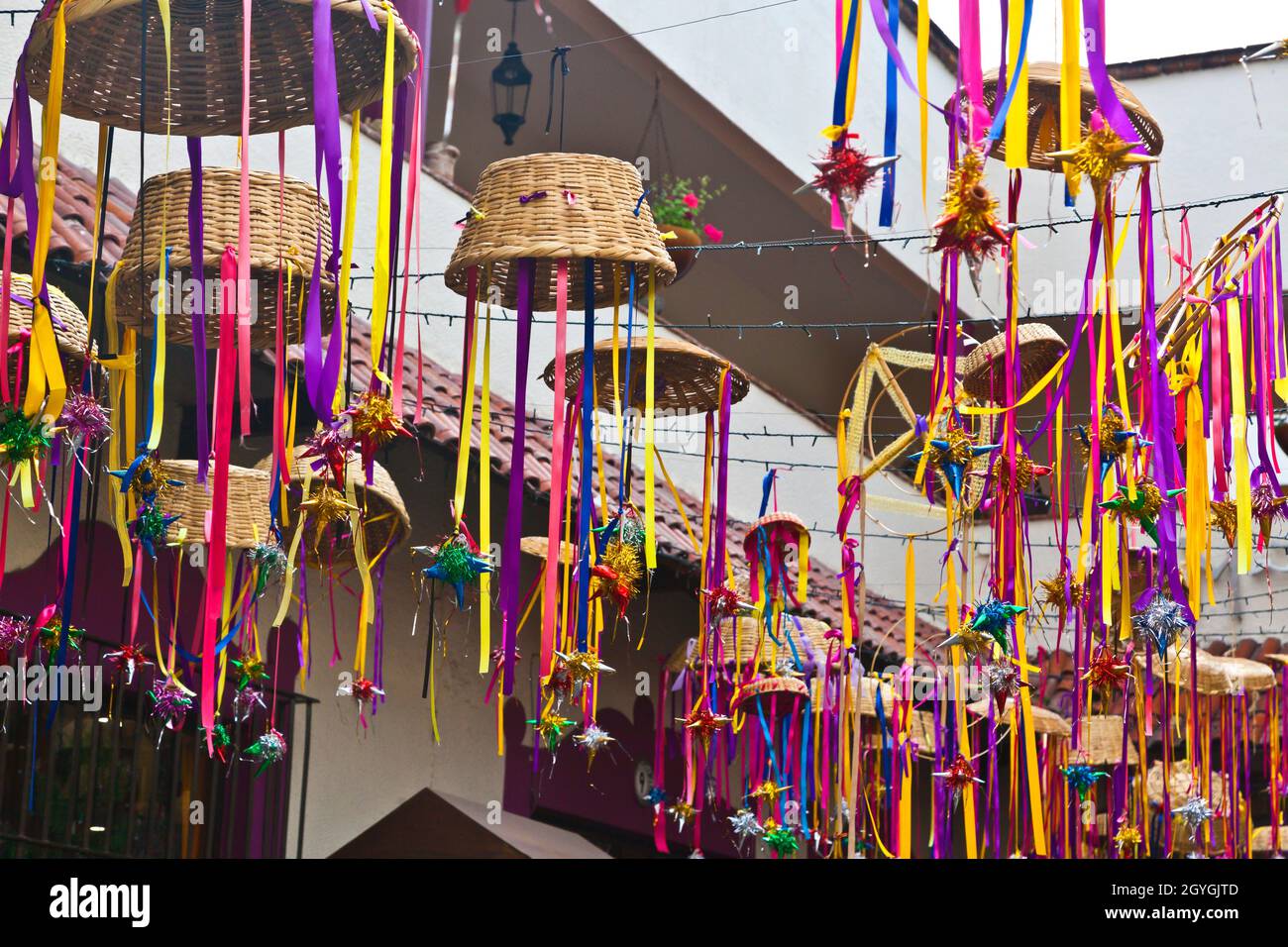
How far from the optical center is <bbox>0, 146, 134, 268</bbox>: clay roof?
4895mm

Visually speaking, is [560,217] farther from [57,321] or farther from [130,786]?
[130,786]

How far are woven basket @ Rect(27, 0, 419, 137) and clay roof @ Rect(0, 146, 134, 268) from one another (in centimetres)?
163

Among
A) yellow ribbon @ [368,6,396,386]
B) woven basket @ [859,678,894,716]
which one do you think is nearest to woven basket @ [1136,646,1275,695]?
woven basket @ [859,678,894,716]

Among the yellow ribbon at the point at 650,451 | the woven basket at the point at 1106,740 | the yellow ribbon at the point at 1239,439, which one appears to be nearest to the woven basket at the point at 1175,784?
the woven basket at the point at 1106,740

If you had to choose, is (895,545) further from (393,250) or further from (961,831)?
(393,250)

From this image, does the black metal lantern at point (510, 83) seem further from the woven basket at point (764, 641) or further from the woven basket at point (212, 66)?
the woven basket at point (212, 66)

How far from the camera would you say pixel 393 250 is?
305 centimetres

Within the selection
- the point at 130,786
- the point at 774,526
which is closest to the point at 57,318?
the point at 130,786

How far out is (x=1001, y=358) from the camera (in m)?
5.25

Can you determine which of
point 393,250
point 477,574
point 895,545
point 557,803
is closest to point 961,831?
point 895,545

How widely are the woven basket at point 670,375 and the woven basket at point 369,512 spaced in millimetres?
588

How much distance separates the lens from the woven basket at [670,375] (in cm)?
473

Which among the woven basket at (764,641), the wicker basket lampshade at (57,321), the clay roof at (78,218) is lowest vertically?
the woven basket at (764,641)
